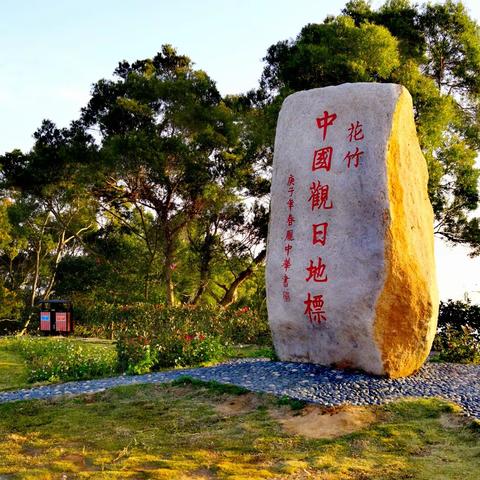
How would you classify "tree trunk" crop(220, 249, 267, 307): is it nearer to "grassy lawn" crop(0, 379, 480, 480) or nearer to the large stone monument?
the large stone monument

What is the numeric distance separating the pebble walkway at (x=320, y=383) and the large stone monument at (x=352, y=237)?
0.30 m

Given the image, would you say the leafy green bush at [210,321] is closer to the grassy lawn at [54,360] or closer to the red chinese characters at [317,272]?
the grassy lawn at [54,360]

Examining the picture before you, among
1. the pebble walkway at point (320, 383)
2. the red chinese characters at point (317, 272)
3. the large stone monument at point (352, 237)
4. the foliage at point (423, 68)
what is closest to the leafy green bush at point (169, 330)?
the pebble walkway at point (320, 383)

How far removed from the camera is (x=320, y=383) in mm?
8289

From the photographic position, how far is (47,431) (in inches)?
285

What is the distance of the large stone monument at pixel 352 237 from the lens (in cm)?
837

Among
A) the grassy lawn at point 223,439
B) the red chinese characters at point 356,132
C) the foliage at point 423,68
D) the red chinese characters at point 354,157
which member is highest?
the foliage at point 423,68

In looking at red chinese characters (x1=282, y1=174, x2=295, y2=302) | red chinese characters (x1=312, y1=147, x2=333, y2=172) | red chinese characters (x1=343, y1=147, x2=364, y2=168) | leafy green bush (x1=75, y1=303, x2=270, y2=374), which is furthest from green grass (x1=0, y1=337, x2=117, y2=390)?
red chinese characters (x1=343, y1=147, x2=364, y2=168)

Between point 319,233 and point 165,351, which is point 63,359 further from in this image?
point 319,233

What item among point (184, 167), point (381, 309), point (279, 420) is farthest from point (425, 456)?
point (184, 167)

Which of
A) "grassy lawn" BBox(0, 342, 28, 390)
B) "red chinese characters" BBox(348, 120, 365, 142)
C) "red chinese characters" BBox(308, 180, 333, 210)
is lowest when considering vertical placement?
"grassy lawn" BBox(0, 342, 28, 390)

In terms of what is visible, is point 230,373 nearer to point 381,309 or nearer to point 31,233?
point 381,309

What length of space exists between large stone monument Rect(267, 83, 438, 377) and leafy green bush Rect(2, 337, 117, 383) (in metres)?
3.40

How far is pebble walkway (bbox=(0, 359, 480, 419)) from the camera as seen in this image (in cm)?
786
